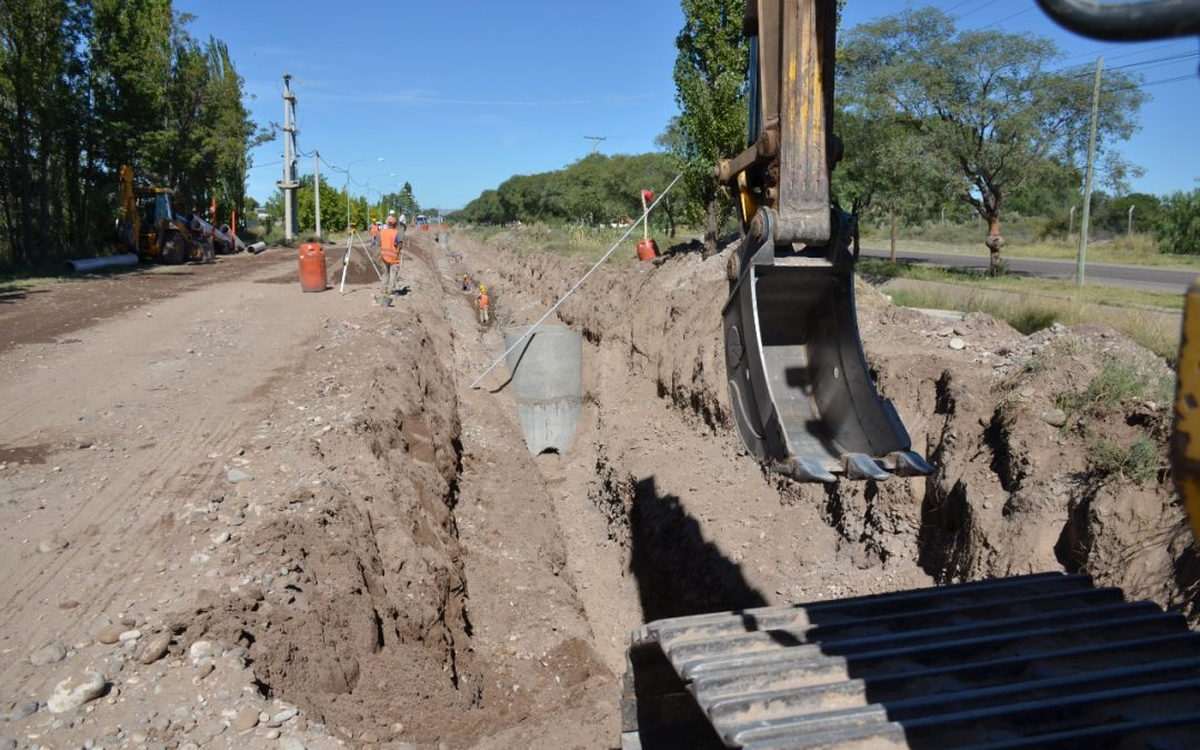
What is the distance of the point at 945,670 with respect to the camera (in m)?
3.36

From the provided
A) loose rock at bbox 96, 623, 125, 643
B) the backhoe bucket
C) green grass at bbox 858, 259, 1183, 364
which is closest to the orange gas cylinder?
green grass at bbox 858, 259, 1183, 364

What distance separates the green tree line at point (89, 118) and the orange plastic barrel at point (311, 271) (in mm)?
10029

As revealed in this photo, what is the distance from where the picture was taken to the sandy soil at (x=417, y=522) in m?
4.85

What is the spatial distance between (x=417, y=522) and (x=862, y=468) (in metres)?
4.93

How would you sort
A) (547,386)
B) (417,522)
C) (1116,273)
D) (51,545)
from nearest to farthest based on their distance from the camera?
(51,545), (417,522), (547,386), (1116,273)

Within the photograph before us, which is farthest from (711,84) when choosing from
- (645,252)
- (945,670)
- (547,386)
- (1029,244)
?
(1029,244)

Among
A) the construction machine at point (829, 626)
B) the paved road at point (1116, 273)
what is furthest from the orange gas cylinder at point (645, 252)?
the construction machine at point (829, 626)

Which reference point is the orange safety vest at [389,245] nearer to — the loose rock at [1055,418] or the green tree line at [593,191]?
the loose rock at [1055,418]

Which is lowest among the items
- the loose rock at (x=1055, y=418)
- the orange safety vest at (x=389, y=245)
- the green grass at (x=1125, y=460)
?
the green grass at (x=1125, y=460)

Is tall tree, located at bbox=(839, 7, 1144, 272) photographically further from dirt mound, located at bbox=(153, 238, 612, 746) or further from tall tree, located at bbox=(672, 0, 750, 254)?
dirt mound, located at bbox=(153, 238, 612, 746)

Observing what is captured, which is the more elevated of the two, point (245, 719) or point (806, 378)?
point (806, 378)

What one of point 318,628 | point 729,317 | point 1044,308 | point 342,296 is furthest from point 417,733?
point 342,296

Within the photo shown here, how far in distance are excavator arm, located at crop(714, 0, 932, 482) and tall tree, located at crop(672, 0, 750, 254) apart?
12.8 meters

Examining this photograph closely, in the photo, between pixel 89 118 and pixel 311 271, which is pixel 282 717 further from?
pixel 89 118
